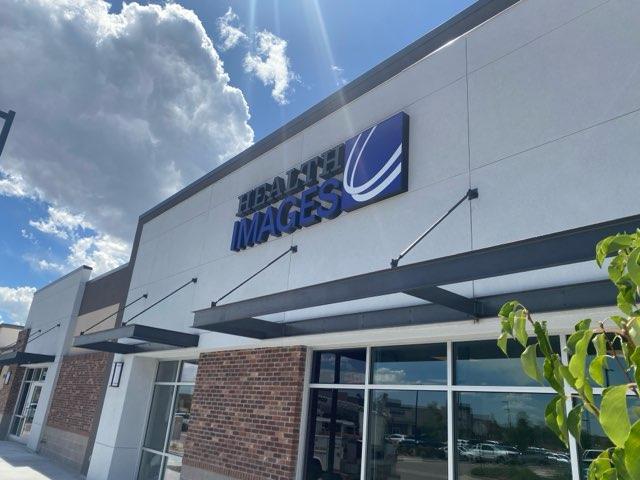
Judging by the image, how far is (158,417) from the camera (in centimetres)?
1303

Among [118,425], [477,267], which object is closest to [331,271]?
[477,267]

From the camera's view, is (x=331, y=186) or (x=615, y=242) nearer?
(x=615, y=242)

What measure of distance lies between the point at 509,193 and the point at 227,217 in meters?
7.00

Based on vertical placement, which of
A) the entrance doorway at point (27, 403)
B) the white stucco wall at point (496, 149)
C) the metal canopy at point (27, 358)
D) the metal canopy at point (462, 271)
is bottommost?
the entrance doorway at point (27, 403)

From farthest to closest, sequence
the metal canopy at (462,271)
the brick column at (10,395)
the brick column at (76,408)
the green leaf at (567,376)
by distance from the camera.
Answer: the brick column at (10,395) → the brick column at (76,408) → the metal canopy at (462,271) → the green leaf at (567,376)

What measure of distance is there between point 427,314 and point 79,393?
13959mm

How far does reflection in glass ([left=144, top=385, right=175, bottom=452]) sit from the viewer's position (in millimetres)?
12566

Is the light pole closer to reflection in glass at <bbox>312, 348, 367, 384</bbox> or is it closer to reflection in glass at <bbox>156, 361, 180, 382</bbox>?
reflection in glass at <bbox>312, 348, 367, 384</bbox>

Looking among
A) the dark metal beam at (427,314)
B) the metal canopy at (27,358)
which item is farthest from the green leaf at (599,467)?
the metal canopy at (27,358)

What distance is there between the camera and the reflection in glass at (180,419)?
1148 centimetres

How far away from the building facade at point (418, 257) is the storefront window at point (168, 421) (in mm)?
99

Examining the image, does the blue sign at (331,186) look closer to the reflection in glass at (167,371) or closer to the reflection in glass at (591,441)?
the reflection in glass at (591,441)

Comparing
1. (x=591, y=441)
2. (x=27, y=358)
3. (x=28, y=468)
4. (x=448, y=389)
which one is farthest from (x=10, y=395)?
(x=591, y=441)

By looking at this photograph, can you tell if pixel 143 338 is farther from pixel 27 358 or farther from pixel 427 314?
pixel 27 358
